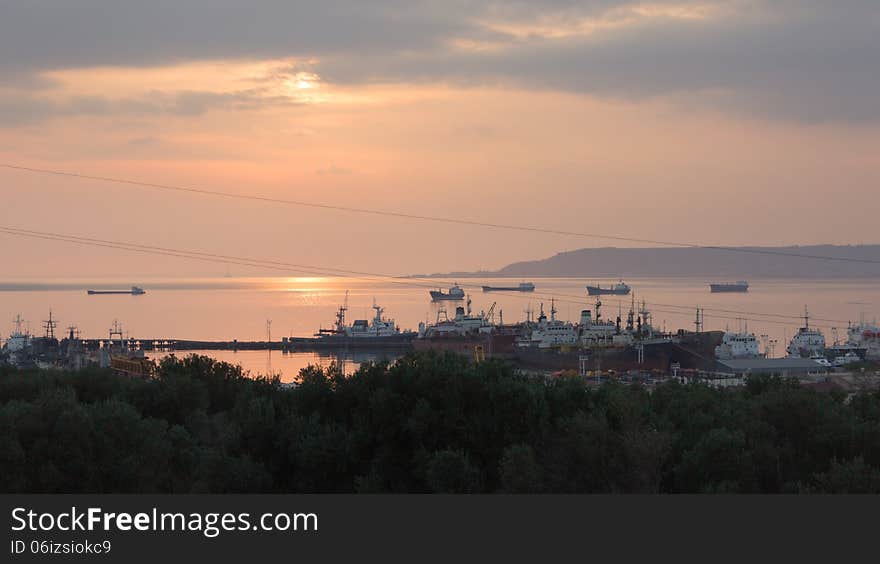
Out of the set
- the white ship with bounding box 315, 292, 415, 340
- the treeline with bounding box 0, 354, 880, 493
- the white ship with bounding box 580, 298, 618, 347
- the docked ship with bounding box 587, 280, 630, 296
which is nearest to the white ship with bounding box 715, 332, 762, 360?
the white ship with bounding box 580, 298, 618, 347

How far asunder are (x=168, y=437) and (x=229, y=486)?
2.64m

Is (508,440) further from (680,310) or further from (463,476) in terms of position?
(680,310)

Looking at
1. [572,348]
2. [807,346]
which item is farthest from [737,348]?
[572,348]

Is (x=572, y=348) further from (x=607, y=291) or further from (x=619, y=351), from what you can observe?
(x=607, y=291)

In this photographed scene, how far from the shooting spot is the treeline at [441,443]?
13.9m

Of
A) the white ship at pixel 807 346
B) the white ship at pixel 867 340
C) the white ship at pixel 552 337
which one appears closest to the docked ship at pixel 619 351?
the white ship at pixel 552 337

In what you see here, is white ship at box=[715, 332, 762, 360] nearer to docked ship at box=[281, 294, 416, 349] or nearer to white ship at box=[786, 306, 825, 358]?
white ship at box=[786, 306, 825, 358]

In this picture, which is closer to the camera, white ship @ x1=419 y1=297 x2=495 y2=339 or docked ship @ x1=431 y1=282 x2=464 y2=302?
white ship @ x1=419 y1=297 x2=495 y2=339

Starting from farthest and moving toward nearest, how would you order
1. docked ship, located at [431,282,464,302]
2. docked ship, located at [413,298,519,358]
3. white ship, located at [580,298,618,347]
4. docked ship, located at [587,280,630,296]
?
docked ship, located at [587,280,630,296]
docked ship, located at [431,282,464,302]
docked ship, located at [413,298,519,358]
white ship, located at [580,298,618,347]

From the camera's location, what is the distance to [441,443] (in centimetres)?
1538

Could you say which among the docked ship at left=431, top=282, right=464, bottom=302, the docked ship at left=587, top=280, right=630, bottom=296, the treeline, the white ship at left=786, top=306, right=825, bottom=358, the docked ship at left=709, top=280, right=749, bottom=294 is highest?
the docked ship at left=709, top=280, right=749, bottom=294

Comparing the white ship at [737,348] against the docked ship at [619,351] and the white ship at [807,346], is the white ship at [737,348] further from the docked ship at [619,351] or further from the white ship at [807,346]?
the white ship at [807,346]

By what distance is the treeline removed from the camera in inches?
548

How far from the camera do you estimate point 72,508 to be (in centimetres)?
974
